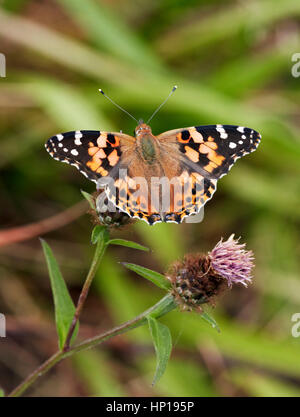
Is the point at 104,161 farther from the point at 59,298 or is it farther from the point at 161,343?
the point at 161,343

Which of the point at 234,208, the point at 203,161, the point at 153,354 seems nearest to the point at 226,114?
the point at 234,208

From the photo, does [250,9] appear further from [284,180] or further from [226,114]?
[284,180]

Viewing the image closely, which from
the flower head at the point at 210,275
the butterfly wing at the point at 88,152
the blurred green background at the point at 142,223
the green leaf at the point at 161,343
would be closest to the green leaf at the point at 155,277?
the flower head at the point at 210,275

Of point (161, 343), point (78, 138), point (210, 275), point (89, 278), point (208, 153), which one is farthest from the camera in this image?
point (208, 153)

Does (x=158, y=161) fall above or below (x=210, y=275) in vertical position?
above

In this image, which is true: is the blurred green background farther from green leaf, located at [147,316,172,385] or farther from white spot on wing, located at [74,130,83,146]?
green leaf, located at [147,316,172,385]

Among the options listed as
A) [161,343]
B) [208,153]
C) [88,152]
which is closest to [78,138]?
[88,152]

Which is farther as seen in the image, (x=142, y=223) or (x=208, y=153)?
(x=142, y=223)
